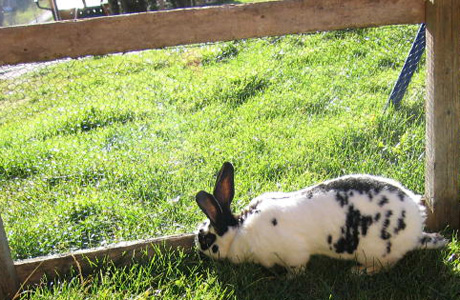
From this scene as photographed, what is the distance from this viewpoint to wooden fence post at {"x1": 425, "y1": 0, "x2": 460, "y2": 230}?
8.82 feet

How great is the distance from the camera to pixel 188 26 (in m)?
2.57

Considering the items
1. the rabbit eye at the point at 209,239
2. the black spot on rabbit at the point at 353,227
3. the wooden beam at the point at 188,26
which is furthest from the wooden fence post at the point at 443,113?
the rabbit eye at the point at 209,239

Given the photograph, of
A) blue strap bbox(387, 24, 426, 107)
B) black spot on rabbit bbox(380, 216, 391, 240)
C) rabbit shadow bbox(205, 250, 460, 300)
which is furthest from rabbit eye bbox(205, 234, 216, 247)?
blue strap bbox(387, 24, 426, 107)

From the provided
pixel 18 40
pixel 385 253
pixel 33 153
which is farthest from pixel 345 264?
pixel 33 153

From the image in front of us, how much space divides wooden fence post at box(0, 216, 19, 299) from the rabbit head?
996mm

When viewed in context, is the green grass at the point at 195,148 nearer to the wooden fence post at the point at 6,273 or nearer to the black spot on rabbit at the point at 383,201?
the wooden fence post at the point at 6,273

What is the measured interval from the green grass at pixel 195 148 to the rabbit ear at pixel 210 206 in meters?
0.28

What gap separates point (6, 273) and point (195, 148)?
6.22ft

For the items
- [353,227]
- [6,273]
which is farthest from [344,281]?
[6,273]

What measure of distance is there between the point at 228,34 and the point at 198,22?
0.53 feet

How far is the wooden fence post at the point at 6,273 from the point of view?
2662mm

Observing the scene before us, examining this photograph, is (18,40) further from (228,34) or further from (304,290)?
(304,290)

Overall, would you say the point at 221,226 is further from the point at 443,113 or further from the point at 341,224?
the point at 443,113

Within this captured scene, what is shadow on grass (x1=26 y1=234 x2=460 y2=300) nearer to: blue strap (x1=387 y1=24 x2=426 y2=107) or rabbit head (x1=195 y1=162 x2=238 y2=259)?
rabbit head (x1=195 y1=162 x2=238 y2=259)
